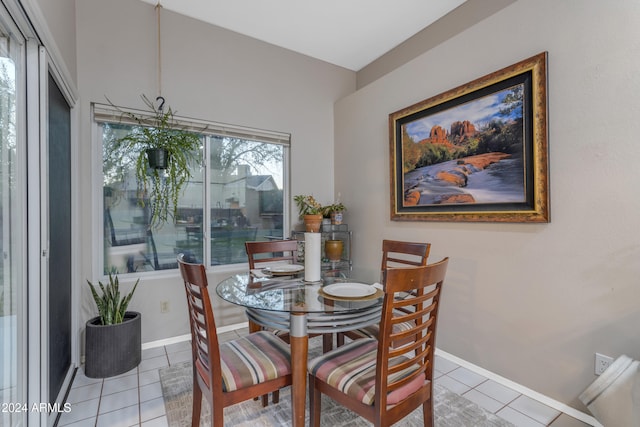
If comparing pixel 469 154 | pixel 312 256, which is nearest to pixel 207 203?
pixel 312 256

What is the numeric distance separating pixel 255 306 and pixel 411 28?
304cm

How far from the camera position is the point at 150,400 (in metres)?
1.98

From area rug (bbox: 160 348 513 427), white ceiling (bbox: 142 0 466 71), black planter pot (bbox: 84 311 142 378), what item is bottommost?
area rug (bbox: 160 348 513 427)

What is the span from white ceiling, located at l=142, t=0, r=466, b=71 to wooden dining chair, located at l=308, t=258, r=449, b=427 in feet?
8.25

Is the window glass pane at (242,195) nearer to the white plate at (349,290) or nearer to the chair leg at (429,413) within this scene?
the white plate at (349,290)

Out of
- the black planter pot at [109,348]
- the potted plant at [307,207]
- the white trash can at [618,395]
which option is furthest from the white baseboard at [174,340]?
the white trash can at [618,395]

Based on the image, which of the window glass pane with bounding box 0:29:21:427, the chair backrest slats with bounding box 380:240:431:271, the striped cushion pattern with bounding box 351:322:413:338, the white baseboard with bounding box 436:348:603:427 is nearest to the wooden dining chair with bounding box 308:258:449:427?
the striped cushion pattern with bounding box 351:322:413:338

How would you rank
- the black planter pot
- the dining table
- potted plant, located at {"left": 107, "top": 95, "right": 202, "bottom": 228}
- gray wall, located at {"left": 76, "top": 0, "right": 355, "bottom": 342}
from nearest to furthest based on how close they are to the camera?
the dining table < the black planter pot < gray wall, located at {"left": 76, "top": 0, "right": 355, "bottom": 342} < potted plant, located at {"left": 107, "top": 95, "right": 202, "bottom": 228}

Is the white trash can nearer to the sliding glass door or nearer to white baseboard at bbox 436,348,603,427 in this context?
white baseboard at bbox 436,348,603,427

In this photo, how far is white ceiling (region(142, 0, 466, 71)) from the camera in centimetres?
274

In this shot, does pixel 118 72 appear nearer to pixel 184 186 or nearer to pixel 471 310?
pixel 184 186

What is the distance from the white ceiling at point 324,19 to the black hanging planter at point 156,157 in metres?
1.34

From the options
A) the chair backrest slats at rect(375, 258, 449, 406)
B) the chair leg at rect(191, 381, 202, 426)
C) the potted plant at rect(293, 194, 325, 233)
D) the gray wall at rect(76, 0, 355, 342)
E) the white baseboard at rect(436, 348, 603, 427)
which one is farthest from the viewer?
the potted plant at rect(293, 194, 325, 233)

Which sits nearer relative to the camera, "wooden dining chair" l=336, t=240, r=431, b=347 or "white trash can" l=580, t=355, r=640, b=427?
"white trash can" l=580, t=355, r=640, b=427
